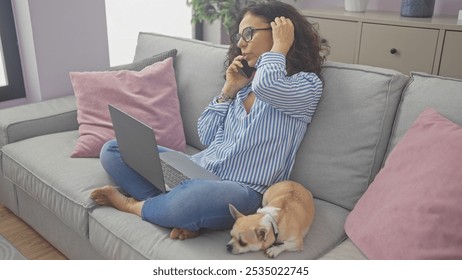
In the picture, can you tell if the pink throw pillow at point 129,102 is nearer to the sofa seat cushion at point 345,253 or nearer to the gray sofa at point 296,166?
the gray sofa at point 296,166

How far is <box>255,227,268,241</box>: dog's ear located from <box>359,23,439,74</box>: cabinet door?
5.50ft

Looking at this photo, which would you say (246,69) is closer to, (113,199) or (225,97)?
(225,97)

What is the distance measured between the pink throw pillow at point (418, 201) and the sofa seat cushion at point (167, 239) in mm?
84

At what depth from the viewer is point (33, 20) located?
221cm

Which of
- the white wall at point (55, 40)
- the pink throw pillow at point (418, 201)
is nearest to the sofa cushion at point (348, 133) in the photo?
the pink throw pillow at point (418, 201)

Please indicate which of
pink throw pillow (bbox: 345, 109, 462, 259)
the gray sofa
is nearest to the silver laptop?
the gray sofa

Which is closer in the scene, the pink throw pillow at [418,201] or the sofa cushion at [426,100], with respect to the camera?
the pink throw pillow at [418,201]

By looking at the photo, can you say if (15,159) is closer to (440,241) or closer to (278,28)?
(278,28)

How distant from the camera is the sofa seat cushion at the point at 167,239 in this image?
121cm

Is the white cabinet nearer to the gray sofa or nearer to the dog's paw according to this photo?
the gray sofa

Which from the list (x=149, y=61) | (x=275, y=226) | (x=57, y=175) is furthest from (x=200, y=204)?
(x=149, y=61)

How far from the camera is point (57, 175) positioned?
161 cm

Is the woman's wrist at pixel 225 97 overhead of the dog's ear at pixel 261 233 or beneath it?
overhead
